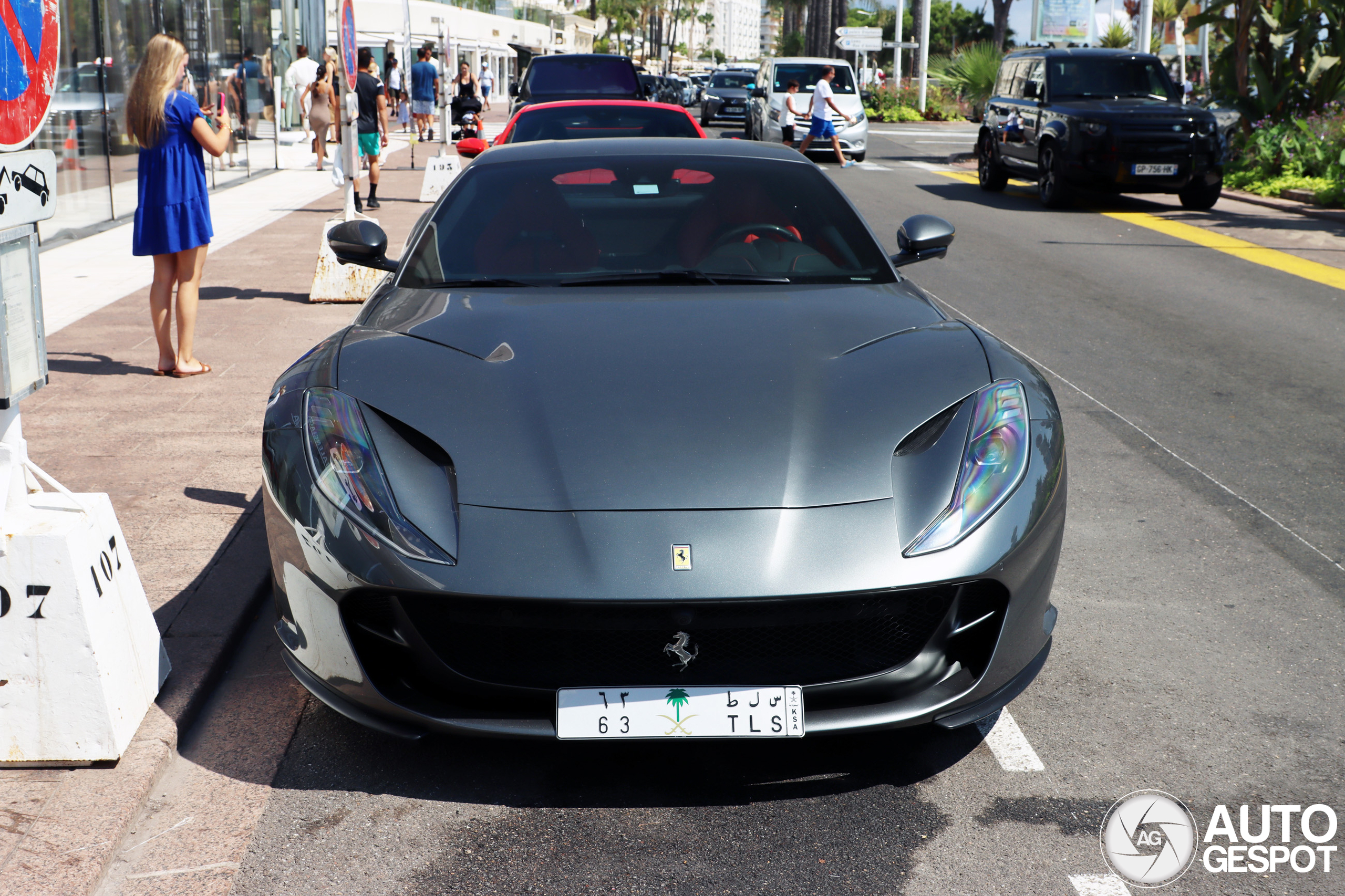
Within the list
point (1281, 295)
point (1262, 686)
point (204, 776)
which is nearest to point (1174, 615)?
point (1262, 686)

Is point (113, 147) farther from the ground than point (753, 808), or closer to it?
farther from the ground

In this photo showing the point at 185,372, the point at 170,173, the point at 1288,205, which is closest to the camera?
the point at 170,173

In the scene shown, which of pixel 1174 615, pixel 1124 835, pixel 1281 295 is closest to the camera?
pixel 1124 835

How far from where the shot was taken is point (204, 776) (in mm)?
2951

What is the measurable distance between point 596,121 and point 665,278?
600cm

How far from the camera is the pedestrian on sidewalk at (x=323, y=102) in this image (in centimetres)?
1736

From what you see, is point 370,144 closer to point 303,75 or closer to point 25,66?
point 303,75

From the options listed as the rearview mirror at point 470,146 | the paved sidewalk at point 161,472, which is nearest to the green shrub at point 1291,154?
the rearview mirror at point 470,146

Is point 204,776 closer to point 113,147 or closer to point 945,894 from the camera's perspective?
point 945,894

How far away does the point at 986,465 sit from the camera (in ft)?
9.33

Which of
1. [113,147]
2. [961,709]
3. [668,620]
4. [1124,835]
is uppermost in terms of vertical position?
[113,147]

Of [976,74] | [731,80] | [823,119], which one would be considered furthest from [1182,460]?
[731,80]

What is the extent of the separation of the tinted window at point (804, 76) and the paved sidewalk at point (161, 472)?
17.1 m

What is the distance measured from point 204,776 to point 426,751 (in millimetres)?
510
